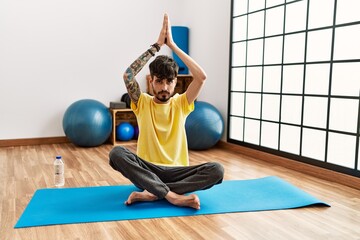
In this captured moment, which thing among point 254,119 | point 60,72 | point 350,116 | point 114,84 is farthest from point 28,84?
point 350,116

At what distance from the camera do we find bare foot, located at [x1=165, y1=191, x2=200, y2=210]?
2160mm

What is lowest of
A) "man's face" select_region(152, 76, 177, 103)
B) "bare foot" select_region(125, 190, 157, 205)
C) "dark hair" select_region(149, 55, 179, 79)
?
"bare foot" select_region(125, 190, 157, 205)

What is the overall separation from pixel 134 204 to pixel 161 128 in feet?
1.64

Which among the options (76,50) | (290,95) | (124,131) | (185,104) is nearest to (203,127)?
(290,95)

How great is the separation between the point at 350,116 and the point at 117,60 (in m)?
3.14

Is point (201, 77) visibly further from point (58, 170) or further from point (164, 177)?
point (58, 170)

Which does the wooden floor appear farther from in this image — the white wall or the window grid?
the white wall

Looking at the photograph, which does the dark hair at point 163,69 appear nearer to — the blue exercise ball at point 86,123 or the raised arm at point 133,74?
the raised arm at point 133,74

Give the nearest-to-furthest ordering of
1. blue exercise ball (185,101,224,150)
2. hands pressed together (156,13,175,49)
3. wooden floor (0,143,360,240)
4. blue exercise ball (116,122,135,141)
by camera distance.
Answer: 1. wooden floor (0,143,360,240)
2. hands pressed together (156,13,175,49)
3. blue exercise ball (185,101,224,150)
4. blue exercise ball (116,122,135,141)

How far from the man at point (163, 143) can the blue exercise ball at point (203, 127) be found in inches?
67.0

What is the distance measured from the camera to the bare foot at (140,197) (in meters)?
2.23

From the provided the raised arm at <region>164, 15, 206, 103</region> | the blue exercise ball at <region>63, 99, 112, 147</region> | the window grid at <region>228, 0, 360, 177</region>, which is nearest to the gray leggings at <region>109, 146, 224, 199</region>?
the raised arm at <region>164, 15, 206, 103</region>

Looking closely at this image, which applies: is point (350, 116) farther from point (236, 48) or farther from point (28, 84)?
point (28, 84)

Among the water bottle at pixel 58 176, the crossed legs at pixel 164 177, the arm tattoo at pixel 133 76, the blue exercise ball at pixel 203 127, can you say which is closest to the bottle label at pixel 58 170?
the water bottle at pixel 58 176
